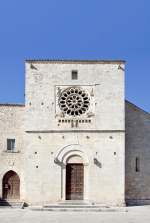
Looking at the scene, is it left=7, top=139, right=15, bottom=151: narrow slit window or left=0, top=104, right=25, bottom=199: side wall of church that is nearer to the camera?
left=0, top=104, right=25, bottom=199: side wall of church

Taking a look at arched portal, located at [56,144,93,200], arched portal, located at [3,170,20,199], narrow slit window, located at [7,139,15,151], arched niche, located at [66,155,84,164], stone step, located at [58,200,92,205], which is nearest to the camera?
stone step, located at [58,200,92,205]

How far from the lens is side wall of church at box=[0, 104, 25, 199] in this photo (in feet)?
66.7

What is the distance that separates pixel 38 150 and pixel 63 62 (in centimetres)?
682

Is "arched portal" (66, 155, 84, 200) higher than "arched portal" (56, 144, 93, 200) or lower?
lower

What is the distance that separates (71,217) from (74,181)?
3.58 m

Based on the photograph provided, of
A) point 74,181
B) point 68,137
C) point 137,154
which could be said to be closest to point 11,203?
point 74,181

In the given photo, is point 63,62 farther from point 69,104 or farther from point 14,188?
point 14,188

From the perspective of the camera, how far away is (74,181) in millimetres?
19422

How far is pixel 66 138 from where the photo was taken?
64.1 feet

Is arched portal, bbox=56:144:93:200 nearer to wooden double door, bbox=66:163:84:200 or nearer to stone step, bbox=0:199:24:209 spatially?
wooden double door, bbox=66:163:84:200

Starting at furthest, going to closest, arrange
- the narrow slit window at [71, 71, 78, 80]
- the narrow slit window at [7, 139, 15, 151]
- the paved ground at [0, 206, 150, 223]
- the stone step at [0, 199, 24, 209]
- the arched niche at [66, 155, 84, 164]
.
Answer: the narrow slit window at [7, 139, 15, 151] → the narrow slit window at [71, 71, 78, 80] → the arched niche at [66, 155, 84, 164] → the stone step at [0, 199, 24, 209] → the paved ground at [0, 206, 150, 223]

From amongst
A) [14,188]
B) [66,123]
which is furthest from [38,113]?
[14,188]

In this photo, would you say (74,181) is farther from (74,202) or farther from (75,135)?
(75,135)

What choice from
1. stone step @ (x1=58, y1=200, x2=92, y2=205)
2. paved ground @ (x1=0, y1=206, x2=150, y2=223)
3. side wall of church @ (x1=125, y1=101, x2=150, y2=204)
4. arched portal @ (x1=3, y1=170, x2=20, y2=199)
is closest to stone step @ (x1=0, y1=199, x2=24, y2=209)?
arched portal @ (x1=3, y1=170, x2=20, y2=199)
